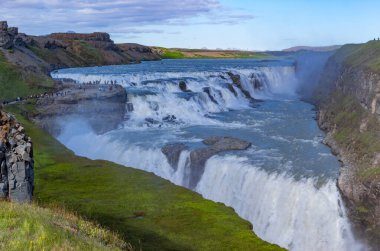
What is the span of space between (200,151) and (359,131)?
1494cm

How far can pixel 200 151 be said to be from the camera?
46.5 m

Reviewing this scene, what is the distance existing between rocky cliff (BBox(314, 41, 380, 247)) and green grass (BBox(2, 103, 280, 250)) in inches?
363

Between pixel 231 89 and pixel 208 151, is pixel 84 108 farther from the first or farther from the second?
pixel 231 89

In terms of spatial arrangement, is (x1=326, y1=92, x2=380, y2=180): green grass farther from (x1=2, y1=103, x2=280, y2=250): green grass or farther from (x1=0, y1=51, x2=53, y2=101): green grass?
(x1=0, y1=51, x2=53, y2=101): green grass

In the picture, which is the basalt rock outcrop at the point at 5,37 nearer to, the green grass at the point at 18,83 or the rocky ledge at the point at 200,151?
the green grass at the point at 18,83

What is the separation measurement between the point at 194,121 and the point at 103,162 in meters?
28.0

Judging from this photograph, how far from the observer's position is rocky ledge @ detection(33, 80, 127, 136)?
6369 centimetres

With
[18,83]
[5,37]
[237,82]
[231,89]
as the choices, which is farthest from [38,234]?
[5,37]

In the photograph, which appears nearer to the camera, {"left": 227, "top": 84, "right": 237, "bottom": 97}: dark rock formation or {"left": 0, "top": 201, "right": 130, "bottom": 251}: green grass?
{"left": 0, "top": 201, "right": 130, "bottom": 251}: green grass

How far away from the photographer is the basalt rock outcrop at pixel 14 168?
907 inches

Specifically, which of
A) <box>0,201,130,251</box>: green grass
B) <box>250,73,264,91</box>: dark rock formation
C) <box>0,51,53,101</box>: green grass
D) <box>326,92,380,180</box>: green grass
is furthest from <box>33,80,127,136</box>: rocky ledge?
<box>0,201,130,251</box>: green grass

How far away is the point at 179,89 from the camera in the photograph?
8469 cm

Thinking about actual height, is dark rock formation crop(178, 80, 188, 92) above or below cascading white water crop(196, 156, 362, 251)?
above

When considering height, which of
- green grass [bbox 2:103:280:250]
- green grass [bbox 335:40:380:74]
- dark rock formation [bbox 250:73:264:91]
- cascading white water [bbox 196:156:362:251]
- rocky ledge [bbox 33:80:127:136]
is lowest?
cascading white water [bbox 196:156:362:251]
